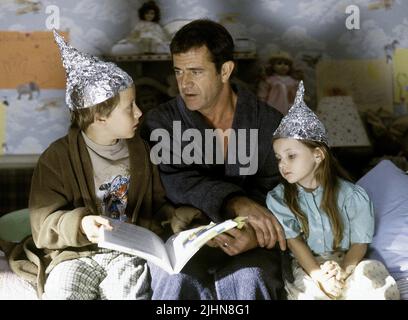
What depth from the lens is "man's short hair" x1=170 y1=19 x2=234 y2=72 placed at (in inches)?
62.1

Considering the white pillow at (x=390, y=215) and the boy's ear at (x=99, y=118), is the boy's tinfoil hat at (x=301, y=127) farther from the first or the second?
the boy's ear at (x=99, y=118)

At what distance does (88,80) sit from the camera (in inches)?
57.1

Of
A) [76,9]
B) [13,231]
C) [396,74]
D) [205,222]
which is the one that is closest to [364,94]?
[396,74]

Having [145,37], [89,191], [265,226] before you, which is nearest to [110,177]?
[89,191]

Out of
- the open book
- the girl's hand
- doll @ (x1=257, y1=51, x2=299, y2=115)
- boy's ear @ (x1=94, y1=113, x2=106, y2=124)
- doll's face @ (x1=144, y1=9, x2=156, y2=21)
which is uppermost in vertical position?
doll's face @ (x1=144, y1=9, x2=156, y2=21)

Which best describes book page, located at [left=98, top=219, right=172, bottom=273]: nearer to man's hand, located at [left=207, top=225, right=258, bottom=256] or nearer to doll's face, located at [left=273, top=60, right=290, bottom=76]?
man's hand, located at [left=207, top=225, right=258, bottom=256]

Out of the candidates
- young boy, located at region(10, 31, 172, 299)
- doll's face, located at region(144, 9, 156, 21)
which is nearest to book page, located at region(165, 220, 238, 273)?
young boy, located at region(10, 31, 172, 299)

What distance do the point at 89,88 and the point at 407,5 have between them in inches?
42.4

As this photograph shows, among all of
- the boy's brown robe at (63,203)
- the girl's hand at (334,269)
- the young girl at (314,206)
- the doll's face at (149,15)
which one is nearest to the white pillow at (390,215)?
the young girl at (314,206)

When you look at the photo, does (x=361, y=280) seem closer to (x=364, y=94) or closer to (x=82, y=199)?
(x=82, y=199)

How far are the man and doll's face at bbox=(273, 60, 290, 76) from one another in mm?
310

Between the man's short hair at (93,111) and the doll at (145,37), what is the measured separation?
52 centimetres

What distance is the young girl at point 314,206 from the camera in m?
1.45

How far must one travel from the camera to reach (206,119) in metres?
1.67
